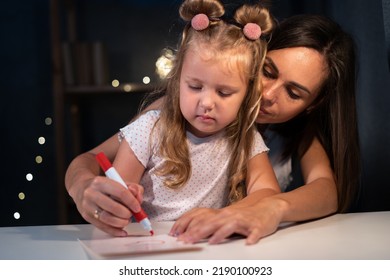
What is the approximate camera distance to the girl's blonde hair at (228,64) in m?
1.12

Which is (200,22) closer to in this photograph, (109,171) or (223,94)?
(223,94)

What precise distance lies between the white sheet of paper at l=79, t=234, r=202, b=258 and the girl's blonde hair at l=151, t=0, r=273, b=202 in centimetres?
27

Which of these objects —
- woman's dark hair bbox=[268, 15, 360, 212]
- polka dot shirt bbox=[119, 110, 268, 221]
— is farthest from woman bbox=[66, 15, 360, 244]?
polka dot shirt bbox=[119, 110, 268, 221]

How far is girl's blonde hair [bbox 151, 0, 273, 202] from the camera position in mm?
1124

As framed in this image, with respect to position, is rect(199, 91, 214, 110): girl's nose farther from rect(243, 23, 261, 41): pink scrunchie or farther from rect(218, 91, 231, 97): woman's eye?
rect(243, 23, 261, 41): pink scrunchie

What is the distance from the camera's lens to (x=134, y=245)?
850 millimetres

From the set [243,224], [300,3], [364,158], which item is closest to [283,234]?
[243,224]

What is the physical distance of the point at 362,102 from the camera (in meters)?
1.87

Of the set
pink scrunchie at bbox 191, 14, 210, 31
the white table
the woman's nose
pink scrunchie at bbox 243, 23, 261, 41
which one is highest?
pink scrunchie at bbox 191, 14, 210, 31

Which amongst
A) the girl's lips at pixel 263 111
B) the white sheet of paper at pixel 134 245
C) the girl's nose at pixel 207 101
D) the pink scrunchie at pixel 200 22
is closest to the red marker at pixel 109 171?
the white sheet of paper at pixel 134 245

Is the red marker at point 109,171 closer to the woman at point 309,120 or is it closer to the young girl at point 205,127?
the woman at point 309,120

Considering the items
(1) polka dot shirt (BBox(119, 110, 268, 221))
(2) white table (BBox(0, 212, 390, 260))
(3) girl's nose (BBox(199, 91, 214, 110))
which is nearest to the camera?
(2) white table (BBox(0, 212, 390, 260))

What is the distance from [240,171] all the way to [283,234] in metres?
0.27

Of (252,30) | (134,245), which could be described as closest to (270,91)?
(252,30)
